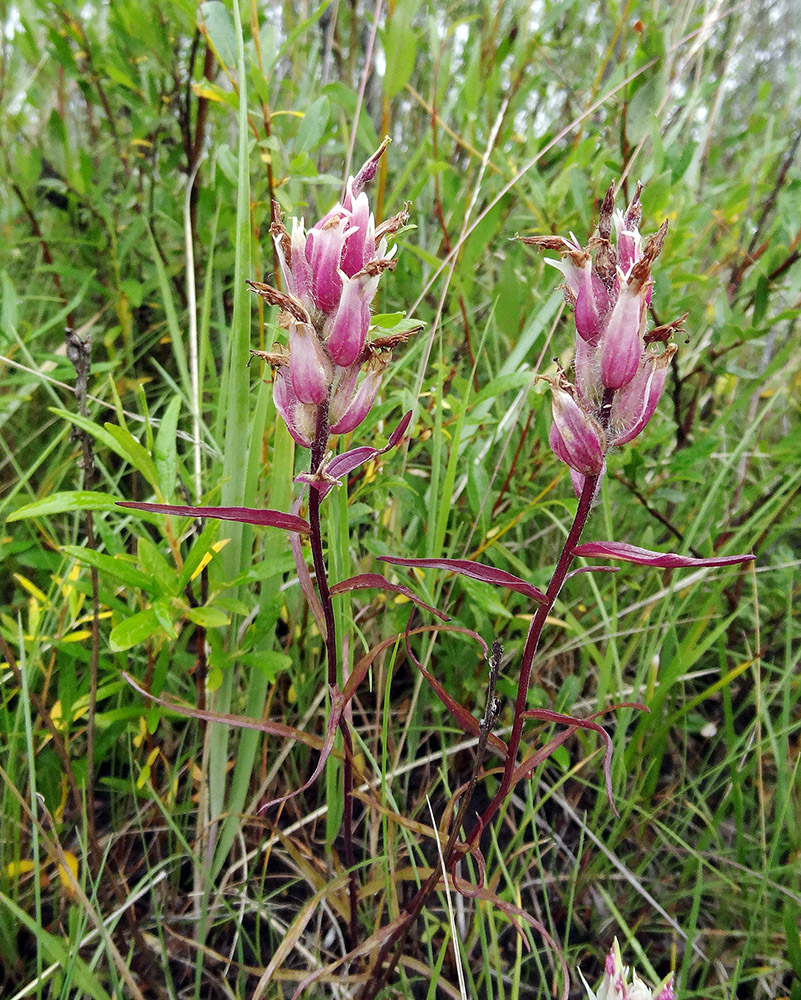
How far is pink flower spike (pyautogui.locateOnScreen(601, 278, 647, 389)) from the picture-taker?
2.16ft

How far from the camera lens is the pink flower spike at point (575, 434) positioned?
679 mm

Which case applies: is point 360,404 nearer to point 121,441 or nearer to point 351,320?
point 351,320

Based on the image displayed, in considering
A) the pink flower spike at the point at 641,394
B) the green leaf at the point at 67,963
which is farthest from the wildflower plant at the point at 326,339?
the green leaf at the point at 67,963

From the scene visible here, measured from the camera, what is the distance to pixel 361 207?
718mm

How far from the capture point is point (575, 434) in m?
0.68

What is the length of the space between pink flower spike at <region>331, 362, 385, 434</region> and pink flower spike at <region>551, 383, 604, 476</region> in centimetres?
19

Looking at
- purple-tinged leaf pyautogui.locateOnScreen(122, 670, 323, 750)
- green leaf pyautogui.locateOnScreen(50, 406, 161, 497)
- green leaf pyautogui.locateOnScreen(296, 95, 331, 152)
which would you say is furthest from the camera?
green leaf pyautogui.locateOnScreen(296, 95, 331, 152)

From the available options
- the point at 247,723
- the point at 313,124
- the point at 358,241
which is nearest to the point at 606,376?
the point at 358,241

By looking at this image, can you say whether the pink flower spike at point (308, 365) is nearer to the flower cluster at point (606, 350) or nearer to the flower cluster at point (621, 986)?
the flower cluster at point (606, 350)

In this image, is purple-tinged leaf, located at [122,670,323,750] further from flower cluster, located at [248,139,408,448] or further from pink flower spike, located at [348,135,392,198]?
pink flower spike, located at [348,135,392,198]

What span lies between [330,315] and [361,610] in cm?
77

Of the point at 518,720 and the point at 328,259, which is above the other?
the point at 328,259

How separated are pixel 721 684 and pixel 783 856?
1.30 feet

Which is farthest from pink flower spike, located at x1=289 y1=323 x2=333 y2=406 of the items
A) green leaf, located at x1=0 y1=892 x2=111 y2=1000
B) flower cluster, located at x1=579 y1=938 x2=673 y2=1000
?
green leaf, located at x1=0 y1=892 x2=111 y2=1000
